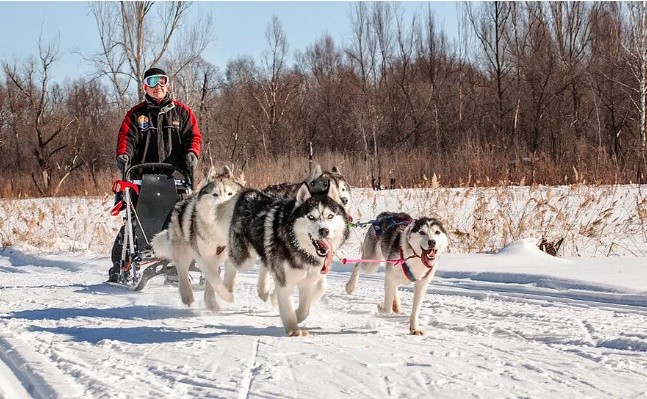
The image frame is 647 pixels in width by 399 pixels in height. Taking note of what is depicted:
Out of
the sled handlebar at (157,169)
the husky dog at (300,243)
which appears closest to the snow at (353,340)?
the husky dog at (300,243)

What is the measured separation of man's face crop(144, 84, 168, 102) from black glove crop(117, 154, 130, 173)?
59 centimetres

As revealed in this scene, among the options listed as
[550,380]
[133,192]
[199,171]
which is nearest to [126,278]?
[133,192]

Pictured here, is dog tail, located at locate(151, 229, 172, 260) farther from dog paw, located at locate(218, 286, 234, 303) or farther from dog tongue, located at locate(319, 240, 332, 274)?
dog tongue, located at locate(319, 240, 332, 274)

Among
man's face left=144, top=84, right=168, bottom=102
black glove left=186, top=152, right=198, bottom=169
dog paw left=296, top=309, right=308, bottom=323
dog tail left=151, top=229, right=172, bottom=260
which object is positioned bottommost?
dog paw left=296, top=309, right=308, bottom=323

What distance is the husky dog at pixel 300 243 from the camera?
13.7 feet

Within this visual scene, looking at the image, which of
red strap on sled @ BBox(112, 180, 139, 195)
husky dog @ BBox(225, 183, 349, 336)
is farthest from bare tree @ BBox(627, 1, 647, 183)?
husky dog @ BBox(225, 183, 349, 336)

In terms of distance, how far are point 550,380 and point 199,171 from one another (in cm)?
1280

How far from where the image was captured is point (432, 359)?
3568 mm

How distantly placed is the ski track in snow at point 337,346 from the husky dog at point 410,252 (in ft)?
0.60

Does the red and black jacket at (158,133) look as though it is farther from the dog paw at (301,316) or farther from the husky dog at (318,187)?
the dog paw at (301,316)

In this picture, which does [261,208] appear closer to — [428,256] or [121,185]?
[428,256]

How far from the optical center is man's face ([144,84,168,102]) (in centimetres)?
641

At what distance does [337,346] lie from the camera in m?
3.92

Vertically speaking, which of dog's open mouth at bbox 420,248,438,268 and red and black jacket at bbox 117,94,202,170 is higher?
red and black jacket at bbox 117,94,202,170
